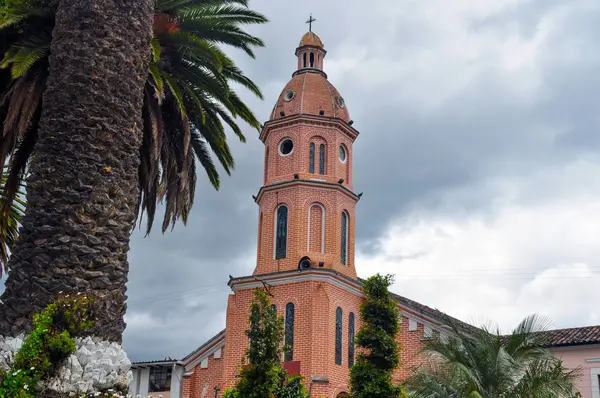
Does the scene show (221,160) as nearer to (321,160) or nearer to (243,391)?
(243,391)

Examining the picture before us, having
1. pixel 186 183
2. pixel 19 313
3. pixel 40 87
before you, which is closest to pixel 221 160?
pixel 186 183

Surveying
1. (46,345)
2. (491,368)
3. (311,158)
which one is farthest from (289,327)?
(46,345)

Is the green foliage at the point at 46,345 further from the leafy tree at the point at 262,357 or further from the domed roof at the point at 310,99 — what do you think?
the domed roof at the point at 310,99

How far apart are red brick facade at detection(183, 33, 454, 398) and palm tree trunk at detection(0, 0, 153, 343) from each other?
19.9m

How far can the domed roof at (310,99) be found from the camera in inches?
1334

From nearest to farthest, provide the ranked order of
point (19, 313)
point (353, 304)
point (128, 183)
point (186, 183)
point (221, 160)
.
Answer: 1. point (19, 313)
2. point (128, 183)
3. point (186, 183)
4. point (221, 160)
5. point (353, 304)

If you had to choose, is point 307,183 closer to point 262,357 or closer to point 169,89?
point 262,357

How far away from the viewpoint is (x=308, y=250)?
31656mm

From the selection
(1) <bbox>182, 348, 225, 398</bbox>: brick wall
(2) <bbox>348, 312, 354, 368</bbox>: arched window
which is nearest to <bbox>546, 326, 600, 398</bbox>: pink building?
(2) <bbox>348, 312, 354, 368</bbox>: arched window

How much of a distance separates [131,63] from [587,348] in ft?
79.5

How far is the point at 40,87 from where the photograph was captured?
13812 mm

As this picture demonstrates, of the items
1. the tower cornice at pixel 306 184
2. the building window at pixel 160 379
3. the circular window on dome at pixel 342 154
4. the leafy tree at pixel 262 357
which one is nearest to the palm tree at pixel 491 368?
the leafy tree at pixel 262 357

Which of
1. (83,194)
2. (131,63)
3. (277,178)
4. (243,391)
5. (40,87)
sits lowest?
(243,391)

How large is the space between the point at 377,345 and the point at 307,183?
1365 cm
